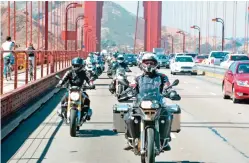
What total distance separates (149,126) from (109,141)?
11.7 feet

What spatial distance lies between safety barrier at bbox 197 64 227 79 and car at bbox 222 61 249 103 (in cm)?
1755

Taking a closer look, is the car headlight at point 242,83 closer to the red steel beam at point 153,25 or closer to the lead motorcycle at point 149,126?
the lead motorcycle at point 149,126

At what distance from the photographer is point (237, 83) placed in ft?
68.5

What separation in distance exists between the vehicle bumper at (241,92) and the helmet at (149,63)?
496 inches

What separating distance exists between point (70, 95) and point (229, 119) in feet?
16.5

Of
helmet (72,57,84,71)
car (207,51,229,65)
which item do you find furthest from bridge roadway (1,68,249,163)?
car (207,51,229,65)

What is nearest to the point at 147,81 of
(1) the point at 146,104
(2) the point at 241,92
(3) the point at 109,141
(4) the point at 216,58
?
(1) the point at 146,104

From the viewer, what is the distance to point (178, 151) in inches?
403

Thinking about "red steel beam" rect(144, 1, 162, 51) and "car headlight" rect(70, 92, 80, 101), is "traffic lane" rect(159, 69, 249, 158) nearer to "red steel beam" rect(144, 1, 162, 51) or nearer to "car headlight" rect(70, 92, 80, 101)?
"car headlight" rect(70, 92, 80, 101)

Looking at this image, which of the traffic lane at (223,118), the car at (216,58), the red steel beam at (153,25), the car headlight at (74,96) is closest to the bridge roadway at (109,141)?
the traffic lane at (223,118)

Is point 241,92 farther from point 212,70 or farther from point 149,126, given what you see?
point 212,70

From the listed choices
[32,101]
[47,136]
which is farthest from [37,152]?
[32,101]

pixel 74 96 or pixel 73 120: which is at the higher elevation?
pixel 74 96

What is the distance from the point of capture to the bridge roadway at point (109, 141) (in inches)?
376
